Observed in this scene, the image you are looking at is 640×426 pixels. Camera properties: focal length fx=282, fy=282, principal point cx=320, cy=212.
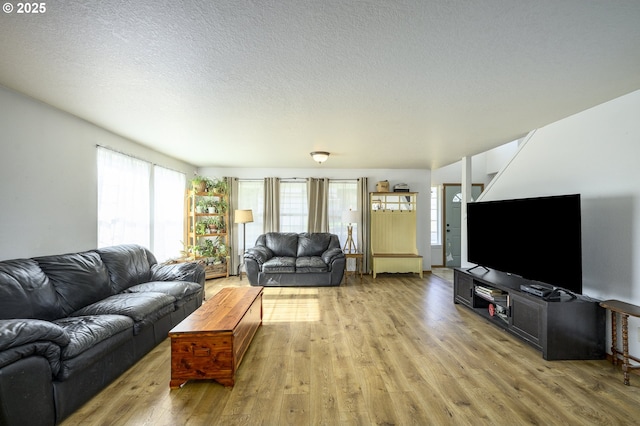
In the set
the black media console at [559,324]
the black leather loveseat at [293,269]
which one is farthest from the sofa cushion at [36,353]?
the black media console at [559,324]

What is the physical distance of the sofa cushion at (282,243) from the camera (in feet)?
19.3

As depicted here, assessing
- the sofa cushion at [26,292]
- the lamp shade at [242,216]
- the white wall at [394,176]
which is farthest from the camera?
the white wall at [394,176]

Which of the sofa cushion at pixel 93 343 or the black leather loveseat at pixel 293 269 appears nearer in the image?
the sofa cushion at pixel 93 343

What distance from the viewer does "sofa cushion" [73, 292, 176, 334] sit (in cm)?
250

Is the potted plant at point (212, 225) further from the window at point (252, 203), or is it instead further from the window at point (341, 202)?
the window at point (341, 202)

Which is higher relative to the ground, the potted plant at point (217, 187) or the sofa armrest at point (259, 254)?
the potted plant at point (217, 187)

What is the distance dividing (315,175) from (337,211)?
97 centimetres

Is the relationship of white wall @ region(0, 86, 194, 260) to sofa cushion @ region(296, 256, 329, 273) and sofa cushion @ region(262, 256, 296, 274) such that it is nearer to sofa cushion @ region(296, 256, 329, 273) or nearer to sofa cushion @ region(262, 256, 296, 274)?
sofa cushion @ region(262, 256, 296, 274)

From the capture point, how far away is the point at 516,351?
2781 millimetres

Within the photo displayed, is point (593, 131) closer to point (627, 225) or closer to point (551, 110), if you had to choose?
point (551, 110)

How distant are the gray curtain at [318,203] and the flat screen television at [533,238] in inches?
123

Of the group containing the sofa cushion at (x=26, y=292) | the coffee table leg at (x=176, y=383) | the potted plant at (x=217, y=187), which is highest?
the potted plant at (x=217, y=187)

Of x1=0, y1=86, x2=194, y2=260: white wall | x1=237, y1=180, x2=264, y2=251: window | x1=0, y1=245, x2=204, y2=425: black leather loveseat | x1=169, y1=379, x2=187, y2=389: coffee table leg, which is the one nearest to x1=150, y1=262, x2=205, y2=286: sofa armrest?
x1=0, y1=245, x2=204, y2=425: black leather loveseat

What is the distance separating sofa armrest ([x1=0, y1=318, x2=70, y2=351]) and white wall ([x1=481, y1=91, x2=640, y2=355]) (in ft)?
13.2
